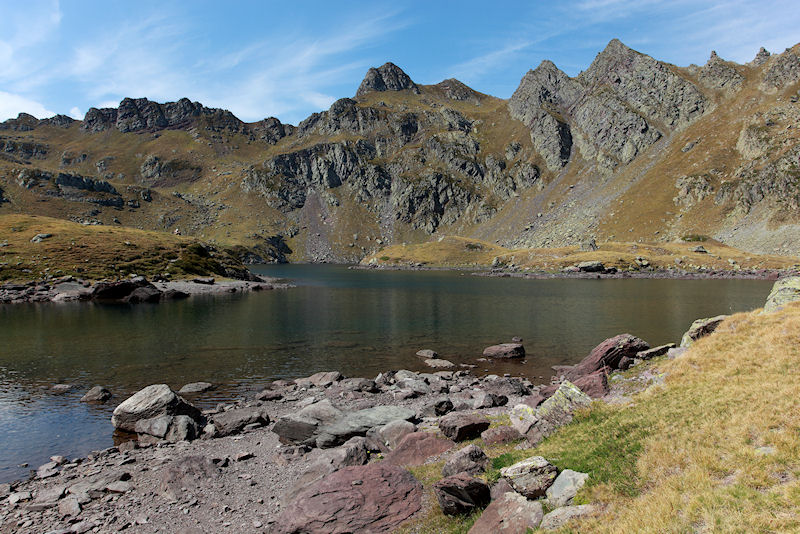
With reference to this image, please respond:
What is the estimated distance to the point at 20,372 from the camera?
40906 mm

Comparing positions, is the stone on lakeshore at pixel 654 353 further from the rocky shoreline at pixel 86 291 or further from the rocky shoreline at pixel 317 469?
the rocky shoreline at pixel 86 291

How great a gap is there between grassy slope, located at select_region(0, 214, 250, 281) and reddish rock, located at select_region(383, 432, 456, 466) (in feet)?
411

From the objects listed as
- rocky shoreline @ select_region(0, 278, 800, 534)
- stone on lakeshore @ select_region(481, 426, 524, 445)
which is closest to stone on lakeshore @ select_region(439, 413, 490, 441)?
rocky shoreline @ select_region(0, 278, 800, 534)

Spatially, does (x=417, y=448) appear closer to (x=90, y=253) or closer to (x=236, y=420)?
(x=236, y=420)

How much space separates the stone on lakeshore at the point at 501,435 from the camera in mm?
19297

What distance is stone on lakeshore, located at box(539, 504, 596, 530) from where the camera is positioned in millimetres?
11469

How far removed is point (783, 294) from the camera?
27.8 meters

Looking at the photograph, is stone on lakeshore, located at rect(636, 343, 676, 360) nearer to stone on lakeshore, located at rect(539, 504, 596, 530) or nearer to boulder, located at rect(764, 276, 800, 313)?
boulder, located at rect(764, 276, 800, 313)

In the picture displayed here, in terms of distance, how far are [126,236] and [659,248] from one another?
21921 cm

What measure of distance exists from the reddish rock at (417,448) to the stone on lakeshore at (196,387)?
24138 mm

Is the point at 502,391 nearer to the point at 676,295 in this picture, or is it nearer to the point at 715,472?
the point at 715,472

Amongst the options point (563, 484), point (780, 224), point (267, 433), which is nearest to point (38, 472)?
point (267, 433)

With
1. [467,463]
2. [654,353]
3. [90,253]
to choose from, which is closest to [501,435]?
[467,463]

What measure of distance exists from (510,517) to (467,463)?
3.62 meters
